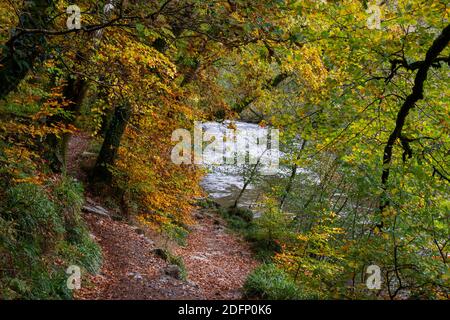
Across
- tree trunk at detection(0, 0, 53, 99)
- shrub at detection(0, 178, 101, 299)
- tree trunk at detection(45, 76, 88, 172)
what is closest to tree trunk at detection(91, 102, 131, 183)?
tree trunk at detection(45, 76, 88, 172)

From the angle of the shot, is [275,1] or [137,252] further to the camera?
[137,252]

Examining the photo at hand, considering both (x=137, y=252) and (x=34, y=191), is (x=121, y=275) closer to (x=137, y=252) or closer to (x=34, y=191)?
(x=137, y=252)

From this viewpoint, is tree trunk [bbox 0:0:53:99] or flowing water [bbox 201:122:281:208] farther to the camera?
flowing water [bbox 201:122:281:208]

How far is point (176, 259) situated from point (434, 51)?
787 cm

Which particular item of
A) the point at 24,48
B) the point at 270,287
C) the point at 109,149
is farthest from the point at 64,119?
the point at 270,287

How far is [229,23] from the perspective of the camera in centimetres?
430

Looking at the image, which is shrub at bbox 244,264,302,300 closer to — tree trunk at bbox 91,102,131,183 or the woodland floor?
the woodland floor

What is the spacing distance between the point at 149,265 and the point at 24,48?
578 centimetres

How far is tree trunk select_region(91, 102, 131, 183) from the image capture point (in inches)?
447

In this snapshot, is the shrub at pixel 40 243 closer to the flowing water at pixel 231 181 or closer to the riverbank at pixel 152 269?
the riverbank at pixel 152 269

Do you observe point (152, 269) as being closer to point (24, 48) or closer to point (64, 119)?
point (64, 119)

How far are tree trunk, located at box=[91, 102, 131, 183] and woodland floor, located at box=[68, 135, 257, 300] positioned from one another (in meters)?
0.64
